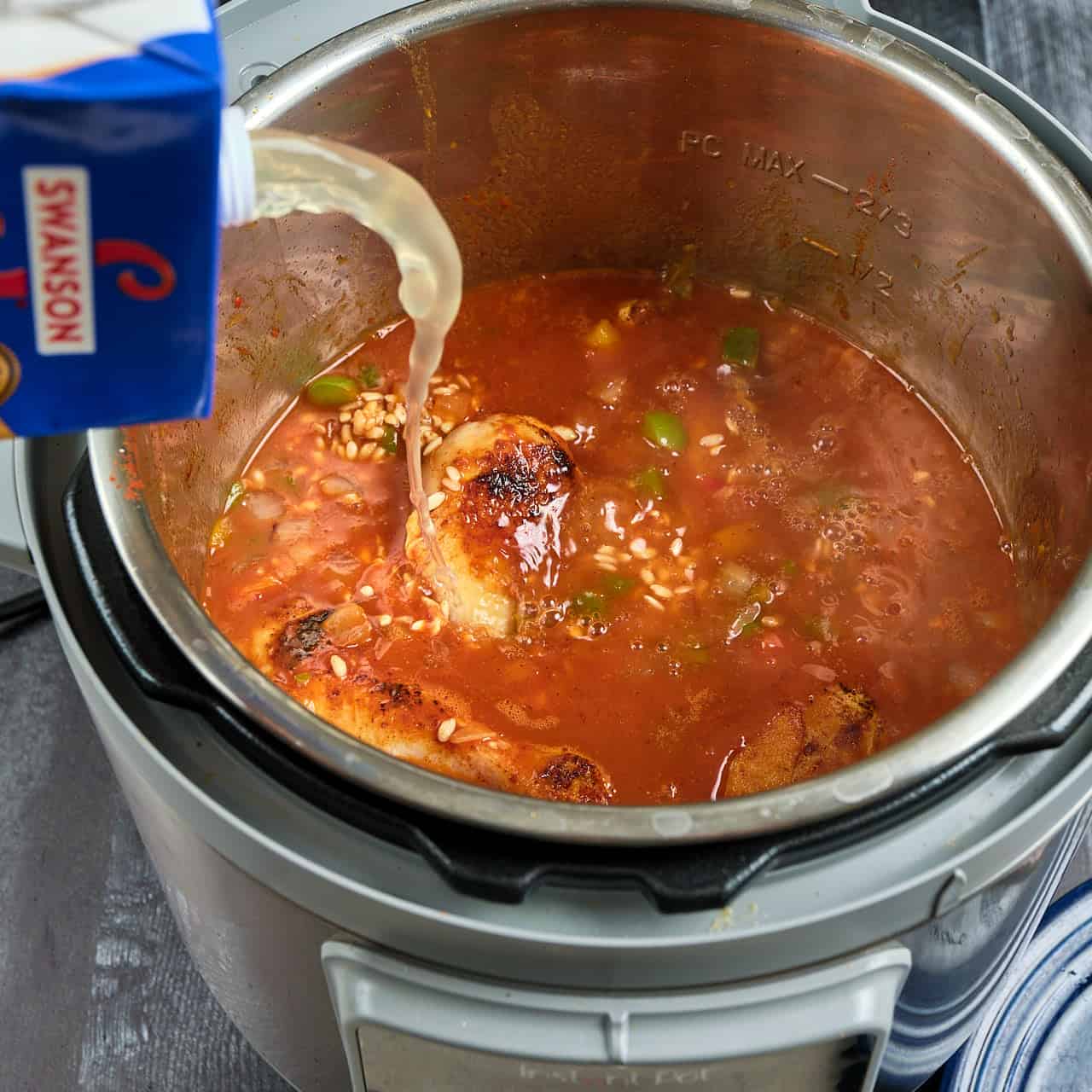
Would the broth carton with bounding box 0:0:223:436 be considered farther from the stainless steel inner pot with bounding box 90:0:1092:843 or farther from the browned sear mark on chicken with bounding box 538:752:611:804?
the browned sear mark on chicken with bounding box 538:752:611:804

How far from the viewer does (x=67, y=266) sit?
106cm

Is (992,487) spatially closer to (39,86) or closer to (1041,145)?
(1041,145)

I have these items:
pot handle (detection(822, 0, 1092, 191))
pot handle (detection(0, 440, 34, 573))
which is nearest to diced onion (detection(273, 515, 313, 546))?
pot handle (detection(0, 440, 34, 573))

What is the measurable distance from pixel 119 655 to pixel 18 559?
25 centimetres

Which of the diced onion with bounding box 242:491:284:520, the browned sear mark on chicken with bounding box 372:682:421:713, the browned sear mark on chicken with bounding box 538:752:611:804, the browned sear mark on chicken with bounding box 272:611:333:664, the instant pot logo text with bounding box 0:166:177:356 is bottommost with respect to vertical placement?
the browned sear mark on chicken with bounding box 538:752:611:804

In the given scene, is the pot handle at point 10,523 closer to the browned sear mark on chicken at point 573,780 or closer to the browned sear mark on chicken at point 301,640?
the browned sear mark on chicken at point 301,640

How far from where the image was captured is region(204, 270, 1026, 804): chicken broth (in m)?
1.94

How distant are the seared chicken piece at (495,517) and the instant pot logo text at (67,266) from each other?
3.29ft

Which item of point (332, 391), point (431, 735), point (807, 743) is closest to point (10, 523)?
point (431, 735)

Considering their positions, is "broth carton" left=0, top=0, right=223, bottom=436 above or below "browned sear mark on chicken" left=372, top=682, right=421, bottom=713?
above

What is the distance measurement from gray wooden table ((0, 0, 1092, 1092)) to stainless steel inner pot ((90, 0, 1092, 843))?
0.73 m

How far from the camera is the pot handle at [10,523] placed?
1.61 metres

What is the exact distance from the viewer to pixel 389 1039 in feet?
4.60

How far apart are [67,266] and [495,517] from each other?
110 cm
